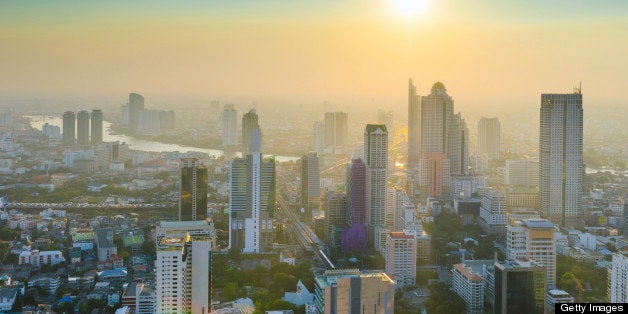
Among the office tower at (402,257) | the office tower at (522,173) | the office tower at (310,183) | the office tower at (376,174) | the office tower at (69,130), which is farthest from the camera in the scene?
the office tower at (69,130)

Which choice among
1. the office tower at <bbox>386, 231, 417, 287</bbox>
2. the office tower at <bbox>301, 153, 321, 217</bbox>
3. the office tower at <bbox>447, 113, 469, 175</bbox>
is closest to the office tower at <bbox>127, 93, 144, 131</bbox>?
the office tower at <bbox>301, 153, 321, 217</bbox>

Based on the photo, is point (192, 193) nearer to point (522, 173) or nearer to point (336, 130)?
point (522, 173)

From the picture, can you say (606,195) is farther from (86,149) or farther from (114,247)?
(86,149)

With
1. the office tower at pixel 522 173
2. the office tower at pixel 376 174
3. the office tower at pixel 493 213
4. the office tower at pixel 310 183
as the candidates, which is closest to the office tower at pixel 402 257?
the office tower at pixel 376 174

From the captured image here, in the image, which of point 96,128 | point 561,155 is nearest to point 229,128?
point 96,128

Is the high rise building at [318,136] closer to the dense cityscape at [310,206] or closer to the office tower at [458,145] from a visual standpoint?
the dense cityscape at [310,206]

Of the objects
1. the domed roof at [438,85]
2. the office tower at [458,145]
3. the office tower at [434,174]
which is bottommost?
the office tower at [434,174]

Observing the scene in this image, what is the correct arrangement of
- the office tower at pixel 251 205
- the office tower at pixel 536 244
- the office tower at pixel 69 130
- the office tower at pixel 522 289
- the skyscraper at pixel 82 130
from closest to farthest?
1. the office tower at pixel 522 289
2. the office tower at pixel 536 244
3. the office tower at pixel 251 205
4. the office tower at pixel 69 130
5. the skyscraper at pixel 82 130

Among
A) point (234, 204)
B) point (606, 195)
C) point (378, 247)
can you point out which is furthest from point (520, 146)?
point (234, 204)
